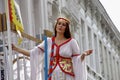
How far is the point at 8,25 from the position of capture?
597cm

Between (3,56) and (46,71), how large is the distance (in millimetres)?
1060

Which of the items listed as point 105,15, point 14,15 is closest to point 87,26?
point 105,15

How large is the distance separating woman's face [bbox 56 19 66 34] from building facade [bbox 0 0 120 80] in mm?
1415

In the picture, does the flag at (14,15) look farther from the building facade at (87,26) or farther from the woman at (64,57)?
the building facade at (87,26)

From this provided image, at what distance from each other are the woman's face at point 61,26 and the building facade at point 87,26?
142 cm

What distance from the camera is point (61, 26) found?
5648 millimetres

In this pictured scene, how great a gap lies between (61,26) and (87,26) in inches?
682

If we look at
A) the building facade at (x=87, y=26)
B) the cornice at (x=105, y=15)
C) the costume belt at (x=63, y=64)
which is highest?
the cornice at (x=105, y=15)

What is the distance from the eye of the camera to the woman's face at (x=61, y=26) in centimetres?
565

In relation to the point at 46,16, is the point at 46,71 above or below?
below

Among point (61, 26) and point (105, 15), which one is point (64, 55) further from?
point (105, 15)

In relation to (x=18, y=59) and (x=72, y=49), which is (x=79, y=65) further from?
(x=18, y=59)

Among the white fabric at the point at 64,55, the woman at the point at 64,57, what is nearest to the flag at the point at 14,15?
the white fabric at the point at 64,55

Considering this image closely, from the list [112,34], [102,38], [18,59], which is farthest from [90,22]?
[18,59]
